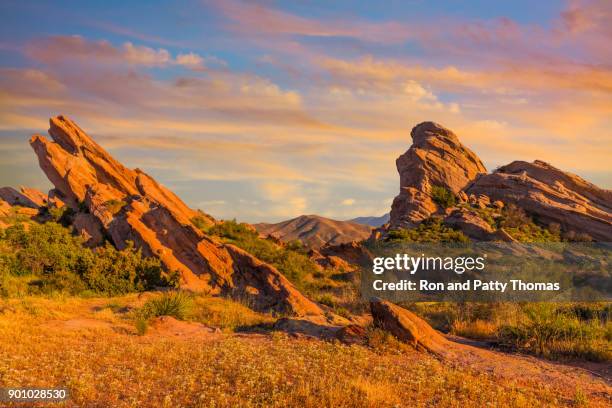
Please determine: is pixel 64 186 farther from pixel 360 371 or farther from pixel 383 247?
pixel 360 371

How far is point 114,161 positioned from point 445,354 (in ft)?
145

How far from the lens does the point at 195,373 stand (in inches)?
380

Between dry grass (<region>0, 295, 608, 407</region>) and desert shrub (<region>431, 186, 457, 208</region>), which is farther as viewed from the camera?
desert shrub (<region>431, 186, 457, 208</region>)

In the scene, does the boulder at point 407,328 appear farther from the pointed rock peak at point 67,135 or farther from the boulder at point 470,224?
the pointed rock peak at point 67,135

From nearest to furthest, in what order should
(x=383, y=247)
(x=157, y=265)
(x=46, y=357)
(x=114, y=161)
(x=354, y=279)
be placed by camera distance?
(x=46, y=357), (x=157, y=265), (x=354, y=279), (x=383, y=247), (x=114, y=161)

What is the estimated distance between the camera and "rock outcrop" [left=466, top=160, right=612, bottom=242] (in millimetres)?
49312

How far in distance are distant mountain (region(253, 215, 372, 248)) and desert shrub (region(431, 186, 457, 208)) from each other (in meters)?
47.2

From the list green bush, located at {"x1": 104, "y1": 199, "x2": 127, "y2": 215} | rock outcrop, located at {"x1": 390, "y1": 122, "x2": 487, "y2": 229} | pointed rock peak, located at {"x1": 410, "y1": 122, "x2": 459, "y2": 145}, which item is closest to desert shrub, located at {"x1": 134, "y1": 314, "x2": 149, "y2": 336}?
green bush, located at {"x1": 104, "y1": 199, "x2": 127, "y2": 215}

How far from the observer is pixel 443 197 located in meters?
54.3

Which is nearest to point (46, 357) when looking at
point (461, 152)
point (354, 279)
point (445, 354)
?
point (445, 354)

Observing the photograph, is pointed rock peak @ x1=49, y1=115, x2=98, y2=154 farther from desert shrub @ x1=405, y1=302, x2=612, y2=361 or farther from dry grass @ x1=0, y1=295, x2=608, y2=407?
desert shrub @ x1=405, y1=302, x2=612, y2=361

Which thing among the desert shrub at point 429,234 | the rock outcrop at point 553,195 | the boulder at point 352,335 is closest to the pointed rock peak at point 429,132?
the rock outcrop at point 553,195

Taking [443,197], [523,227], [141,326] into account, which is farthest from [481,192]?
[141,326]

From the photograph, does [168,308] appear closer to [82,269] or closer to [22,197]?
[82,269]
